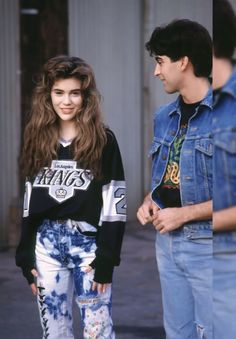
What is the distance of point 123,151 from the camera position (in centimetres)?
396

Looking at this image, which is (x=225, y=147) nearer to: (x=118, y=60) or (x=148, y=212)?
(x=148, y=212)

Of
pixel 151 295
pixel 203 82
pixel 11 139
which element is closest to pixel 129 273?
pixel 151 295

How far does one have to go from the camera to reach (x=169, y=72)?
2311mm

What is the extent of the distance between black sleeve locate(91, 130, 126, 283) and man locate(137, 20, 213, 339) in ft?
0.30

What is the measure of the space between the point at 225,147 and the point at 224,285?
1.22 feet

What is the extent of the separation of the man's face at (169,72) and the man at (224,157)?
210mm

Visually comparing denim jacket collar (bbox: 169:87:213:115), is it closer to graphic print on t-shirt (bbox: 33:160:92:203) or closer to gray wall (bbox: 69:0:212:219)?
graphic print on t-shirt (bbox: 33:160:92:203)

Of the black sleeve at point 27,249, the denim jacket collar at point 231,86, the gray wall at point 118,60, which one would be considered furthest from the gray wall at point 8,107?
the denim jacket collar at point 231,86

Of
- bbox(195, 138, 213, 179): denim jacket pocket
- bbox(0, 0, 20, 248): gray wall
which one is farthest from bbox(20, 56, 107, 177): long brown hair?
bbox(0, 0, 20, 248): gray wall

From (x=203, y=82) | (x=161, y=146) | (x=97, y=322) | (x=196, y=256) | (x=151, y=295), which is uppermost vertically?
(x=203, y=82)

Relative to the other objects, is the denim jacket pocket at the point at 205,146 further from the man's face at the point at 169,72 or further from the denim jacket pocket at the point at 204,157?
the man's face at the point at 169,72

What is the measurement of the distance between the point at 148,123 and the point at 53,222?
Result: 6.47 feet

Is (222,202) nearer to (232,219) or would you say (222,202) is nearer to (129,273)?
(232,219)

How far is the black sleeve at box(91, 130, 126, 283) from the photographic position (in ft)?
7.75
